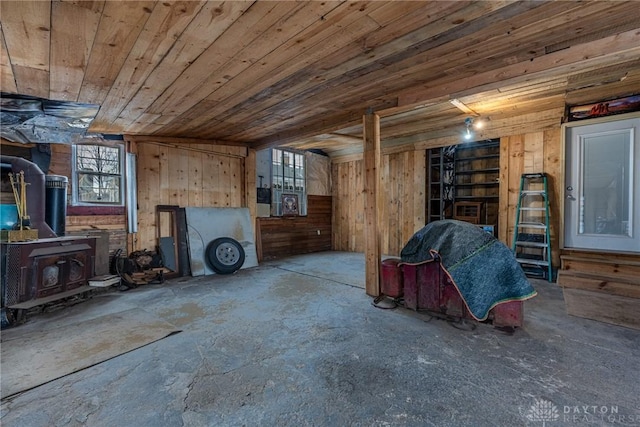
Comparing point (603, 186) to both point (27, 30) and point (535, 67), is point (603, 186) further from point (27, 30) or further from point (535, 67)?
point (27, 30)

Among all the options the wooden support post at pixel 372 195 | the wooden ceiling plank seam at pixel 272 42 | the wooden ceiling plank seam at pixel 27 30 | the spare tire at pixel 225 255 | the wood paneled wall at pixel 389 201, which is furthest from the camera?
the wood paneled wall at pixel 389 201

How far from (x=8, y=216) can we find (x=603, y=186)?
24.8ft

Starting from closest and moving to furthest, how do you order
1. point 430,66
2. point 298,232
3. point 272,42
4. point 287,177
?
1. point 272,42
2. point 430,66
3. point 287,177
4. point 298,232

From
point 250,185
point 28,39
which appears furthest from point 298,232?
point 28,39

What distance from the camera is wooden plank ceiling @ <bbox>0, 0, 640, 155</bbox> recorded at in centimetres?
163

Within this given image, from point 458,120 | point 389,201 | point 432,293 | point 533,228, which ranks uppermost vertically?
point 458,120

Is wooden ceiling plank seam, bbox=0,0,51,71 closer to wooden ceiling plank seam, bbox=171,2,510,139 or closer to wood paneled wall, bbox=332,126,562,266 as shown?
wooden ceiling plank seam, bbox=171,2,510,139

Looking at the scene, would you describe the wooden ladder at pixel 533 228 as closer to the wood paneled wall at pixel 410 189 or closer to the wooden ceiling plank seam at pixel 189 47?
the wood paneled wall at pixel 410 189

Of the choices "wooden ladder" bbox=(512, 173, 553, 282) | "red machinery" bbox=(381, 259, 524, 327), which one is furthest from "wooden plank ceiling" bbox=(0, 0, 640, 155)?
"red machinery" bbox=(381, 259, 524, 327)

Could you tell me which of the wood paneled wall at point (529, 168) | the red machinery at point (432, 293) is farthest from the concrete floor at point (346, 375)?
the wood paneled wall at point (529, 168)

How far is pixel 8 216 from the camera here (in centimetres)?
340

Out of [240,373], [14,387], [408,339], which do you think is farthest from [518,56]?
[14,387]

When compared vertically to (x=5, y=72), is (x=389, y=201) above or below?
below

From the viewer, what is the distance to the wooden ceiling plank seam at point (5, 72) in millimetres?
1843
